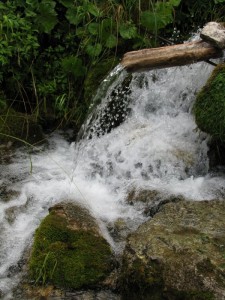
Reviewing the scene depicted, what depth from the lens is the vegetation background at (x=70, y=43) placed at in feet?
17.1

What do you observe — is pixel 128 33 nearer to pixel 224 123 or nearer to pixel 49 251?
pixel 224 123

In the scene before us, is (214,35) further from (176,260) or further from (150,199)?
(176,260)

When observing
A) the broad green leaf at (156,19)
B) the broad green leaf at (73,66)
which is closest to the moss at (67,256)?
the broad green leaf at (73,66)

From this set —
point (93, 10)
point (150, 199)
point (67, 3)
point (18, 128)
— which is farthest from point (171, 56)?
point (18, 128)

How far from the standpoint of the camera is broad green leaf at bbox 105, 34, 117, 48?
524 cm

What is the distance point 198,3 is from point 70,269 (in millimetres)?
3603

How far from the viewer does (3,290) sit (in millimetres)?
3264

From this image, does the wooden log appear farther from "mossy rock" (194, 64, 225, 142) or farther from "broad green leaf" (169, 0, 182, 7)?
"broad green leaf" (169, 0, 182, 7)

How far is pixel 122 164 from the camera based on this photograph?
4852 mm

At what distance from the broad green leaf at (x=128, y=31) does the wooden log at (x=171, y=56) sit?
3.66 feet

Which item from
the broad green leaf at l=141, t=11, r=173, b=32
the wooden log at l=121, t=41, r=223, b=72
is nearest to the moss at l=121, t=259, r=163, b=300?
the wooden log at l=121, t=41, r=223, b=72

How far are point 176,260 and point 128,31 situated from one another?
2989 millimetres

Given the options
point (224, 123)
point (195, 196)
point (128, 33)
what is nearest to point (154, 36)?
point (128, 33)

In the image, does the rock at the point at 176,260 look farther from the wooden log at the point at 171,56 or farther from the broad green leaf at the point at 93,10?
the broad green leaf at the point at 93,10
